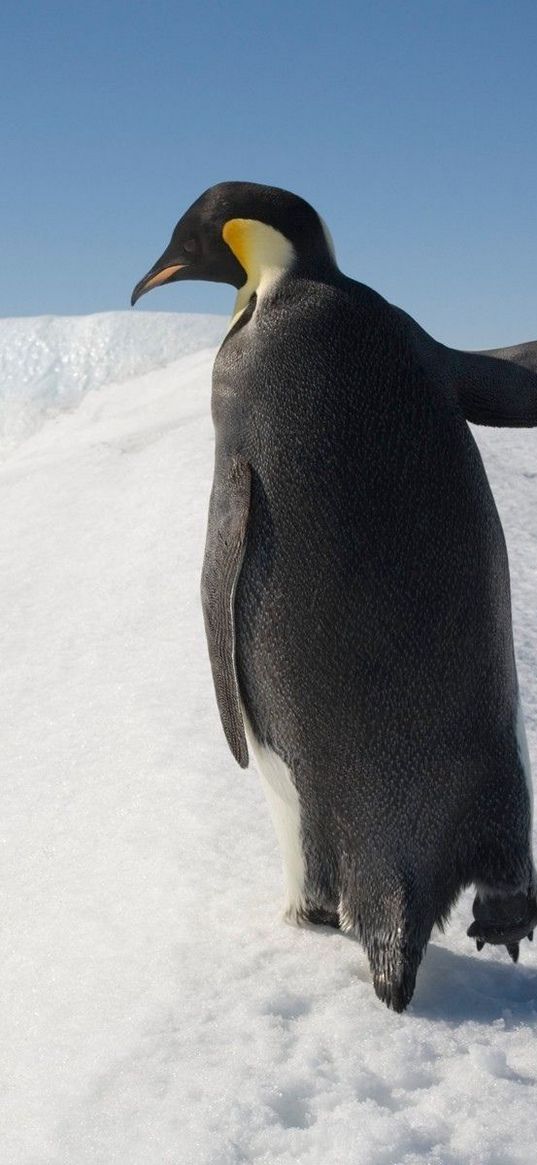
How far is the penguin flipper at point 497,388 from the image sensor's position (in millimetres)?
1693

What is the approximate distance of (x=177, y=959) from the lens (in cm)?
160

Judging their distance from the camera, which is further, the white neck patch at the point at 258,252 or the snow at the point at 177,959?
the white neck patch at the point at 258,252

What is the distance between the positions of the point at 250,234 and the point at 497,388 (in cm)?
42

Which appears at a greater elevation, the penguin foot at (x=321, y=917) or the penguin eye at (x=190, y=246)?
the penguin eye at (x=190, y=246)

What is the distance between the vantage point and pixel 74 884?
185cm

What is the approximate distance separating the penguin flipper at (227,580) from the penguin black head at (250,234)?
1.04ft

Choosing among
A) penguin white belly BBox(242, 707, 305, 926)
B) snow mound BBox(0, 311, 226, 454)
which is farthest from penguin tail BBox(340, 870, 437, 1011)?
snow mound BBox(0, 311, 226, 454)

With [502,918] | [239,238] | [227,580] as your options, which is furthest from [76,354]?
[502,918]

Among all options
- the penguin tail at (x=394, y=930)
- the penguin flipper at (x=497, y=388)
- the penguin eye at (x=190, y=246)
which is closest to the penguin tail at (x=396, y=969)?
the penguin tail at (x=394, y=930)

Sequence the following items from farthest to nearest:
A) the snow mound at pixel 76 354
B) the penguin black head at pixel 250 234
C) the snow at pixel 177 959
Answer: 1. the snow mound at pixel 76 354
2. the penguin black head at pixel 250 234
3. the snow at pixel 177 959

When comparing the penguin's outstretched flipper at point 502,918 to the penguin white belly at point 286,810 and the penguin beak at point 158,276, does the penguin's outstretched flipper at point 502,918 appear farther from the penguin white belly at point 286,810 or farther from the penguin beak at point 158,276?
the penguin beak at point 158,276

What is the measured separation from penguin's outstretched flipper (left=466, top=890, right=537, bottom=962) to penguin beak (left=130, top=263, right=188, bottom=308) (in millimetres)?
1024

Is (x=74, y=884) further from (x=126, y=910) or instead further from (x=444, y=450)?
(x=444, y=450)

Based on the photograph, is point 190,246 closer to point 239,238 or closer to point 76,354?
point 239,238
